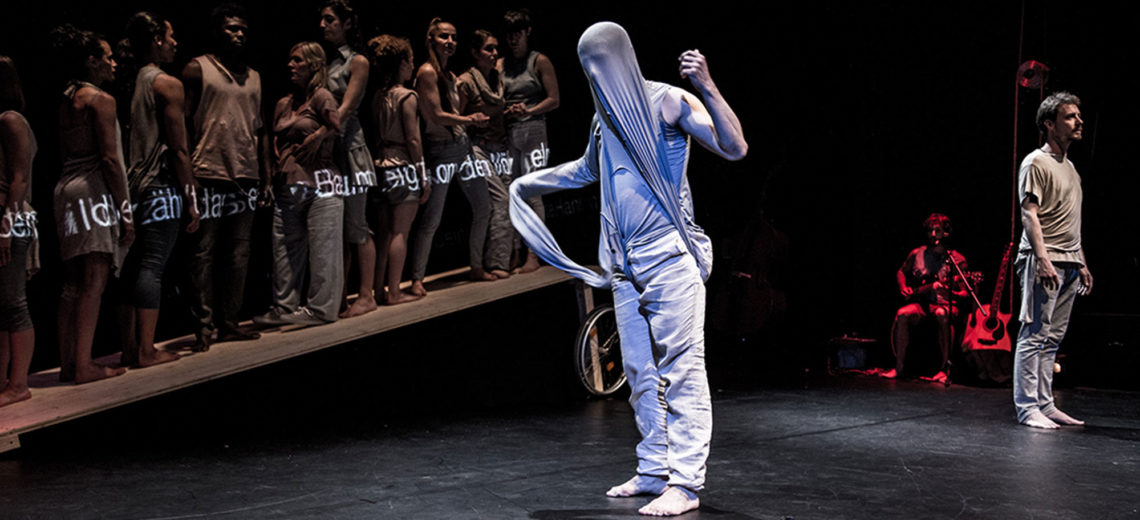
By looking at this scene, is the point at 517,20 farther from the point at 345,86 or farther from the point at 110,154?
the point at 110,154

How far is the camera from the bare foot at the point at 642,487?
375cm

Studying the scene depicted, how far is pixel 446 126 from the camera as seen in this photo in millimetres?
6883

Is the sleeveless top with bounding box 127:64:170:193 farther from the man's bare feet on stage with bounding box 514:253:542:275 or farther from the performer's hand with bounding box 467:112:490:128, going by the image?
the man's bare feet on stage with bounding box 514:253:542:275

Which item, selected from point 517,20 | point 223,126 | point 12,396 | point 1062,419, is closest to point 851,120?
point 517,20

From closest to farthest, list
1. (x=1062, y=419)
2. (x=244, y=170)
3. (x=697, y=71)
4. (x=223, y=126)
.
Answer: (x=697, y=71) < (x=1062, y=419) < (x=223, y=126) < (x=244, y=170)

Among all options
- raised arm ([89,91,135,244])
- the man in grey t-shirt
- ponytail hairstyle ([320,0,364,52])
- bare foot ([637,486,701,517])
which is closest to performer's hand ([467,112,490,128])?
ponytail hairstyle ([320,0,364,52])

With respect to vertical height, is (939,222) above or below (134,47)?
below

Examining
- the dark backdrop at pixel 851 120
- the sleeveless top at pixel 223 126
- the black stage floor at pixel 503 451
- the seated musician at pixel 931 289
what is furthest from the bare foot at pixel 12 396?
the seated musician at pixel 931 289

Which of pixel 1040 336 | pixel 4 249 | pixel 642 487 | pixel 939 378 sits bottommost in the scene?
pixel 939 378

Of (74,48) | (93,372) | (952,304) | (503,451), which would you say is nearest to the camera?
(503,451)

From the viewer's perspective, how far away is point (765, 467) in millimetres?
Result: 4355

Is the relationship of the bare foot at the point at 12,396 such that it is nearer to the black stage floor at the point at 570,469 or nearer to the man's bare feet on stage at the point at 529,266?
the black stage floor at the point at 570,469

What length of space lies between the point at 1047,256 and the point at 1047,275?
0.34ft

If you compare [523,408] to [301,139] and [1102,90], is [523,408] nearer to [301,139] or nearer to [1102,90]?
[301,139]
